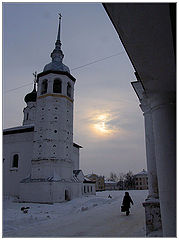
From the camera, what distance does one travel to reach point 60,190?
20828mm

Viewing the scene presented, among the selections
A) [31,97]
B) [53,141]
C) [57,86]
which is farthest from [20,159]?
Result: [31,97]

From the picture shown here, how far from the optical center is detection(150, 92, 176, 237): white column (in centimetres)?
338

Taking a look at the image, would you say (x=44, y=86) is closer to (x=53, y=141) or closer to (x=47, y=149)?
(x=53, y=141)

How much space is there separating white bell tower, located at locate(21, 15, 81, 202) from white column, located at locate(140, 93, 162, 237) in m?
15.5

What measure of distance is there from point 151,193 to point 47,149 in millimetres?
17290

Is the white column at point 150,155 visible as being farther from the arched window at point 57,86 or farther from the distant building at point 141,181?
the distant building at point 141,181

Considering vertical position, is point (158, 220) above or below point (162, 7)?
below

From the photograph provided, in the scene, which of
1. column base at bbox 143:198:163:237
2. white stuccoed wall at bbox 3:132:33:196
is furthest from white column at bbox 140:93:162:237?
white stuccoed wall at bbox 3:132:33:196

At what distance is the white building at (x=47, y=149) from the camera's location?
21.2m

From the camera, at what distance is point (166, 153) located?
362 centimetres

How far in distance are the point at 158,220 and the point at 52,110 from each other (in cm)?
1975

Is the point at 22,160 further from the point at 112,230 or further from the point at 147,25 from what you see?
the point at 147,25

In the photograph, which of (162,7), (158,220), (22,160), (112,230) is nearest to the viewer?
(162,7)

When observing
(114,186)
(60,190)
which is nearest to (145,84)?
(60,190)
